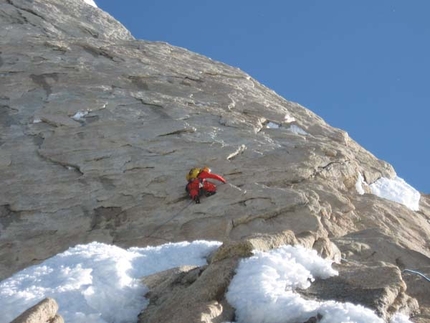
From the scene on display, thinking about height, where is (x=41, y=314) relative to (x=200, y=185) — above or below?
below

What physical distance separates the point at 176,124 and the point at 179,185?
348 cm

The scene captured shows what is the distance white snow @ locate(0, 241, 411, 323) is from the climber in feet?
31.5

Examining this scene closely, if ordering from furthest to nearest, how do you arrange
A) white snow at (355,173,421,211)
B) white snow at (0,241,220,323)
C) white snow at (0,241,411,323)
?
1. white snow at (355,173,421,211)
2. white snow at (0,241,220,323)
3. white snow at (0,241,411,323)

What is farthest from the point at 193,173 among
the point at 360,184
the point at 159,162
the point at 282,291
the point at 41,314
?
the point at 41,314

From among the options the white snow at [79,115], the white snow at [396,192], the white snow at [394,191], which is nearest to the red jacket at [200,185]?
the white snow at [394,191]

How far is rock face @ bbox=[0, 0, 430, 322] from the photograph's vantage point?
20516 mm

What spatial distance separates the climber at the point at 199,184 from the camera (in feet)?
69.3

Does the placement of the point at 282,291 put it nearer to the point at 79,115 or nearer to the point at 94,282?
the point at 94,282

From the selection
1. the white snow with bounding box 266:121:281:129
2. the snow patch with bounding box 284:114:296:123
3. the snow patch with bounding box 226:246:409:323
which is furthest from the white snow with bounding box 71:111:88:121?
the snow patch with bounding box 226:246:409:323

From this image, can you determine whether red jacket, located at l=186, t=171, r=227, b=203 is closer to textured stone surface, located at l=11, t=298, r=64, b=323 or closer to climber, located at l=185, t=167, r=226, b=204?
climber, located at l=185, t=167, r=226, b=204

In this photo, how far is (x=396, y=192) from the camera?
85.3ft

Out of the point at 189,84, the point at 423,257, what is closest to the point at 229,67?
the point at 189,84

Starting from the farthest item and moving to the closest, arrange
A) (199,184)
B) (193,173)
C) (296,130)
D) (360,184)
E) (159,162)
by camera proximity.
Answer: (296,130) < (360,184) < (159,162) < (193,173) < (199,184)

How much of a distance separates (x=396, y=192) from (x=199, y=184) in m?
8.13
